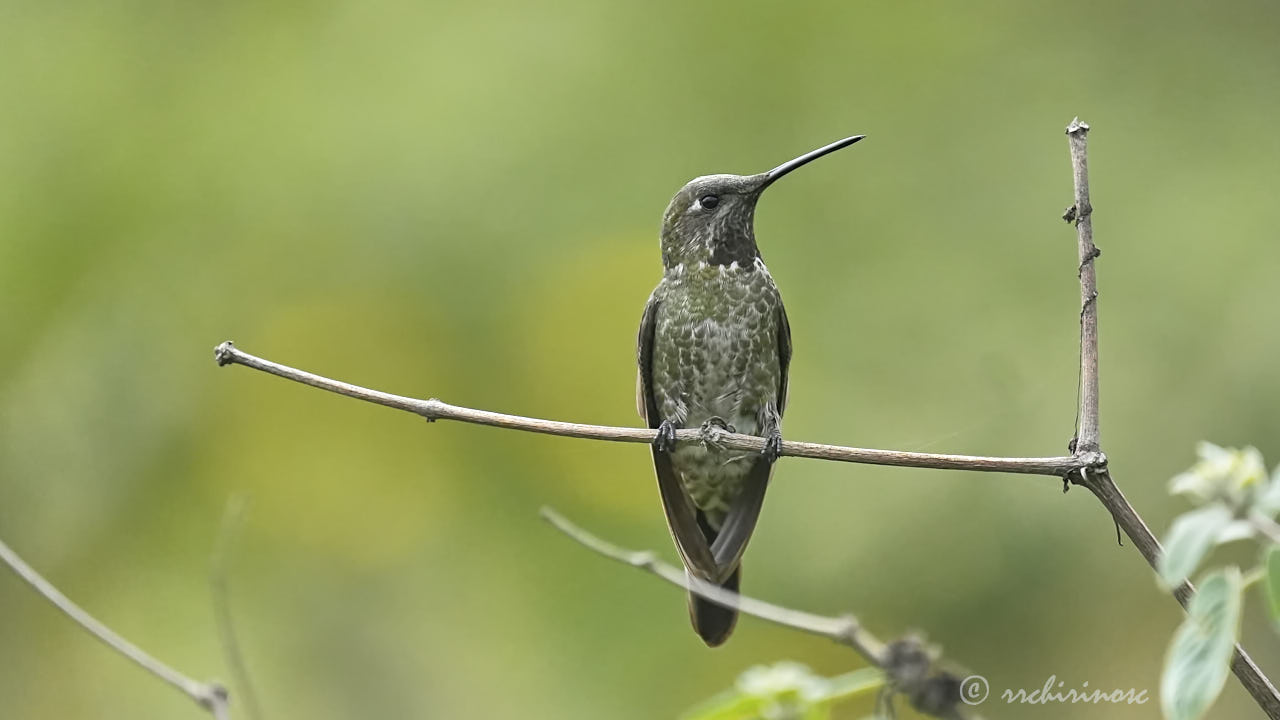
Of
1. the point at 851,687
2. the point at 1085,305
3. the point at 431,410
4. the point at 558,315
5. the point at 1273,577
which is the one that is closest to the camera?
the point at 1273,577

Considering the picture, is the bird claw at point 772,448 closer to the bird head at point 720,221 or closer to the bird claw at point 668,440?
the bird claw at point 668,440

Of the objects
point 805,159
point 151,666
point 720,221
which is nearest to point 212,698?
point 151,666

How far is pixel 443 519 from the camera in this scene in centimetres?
675

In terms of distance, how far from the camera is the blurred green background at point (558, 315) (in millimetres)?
5992

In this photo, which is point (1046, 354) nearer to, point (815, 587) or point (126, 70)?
point (815, 587)

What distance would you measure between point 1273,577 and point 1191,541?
0.09m

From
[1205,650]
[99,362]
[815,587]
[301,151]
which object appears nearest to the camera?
[1205,650]

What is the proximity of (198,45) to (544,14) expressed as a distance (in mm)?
2205

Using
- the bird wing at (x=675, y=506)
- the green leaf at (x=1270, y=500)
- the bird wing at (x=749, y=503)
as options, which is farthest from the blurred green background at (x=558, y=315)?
the green leaf at (x=1270, y=500)

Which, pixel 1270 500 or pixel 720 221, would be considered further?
pixel 720 221

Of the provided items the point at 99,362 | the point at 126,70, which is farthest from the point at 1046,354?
the point at 126,70

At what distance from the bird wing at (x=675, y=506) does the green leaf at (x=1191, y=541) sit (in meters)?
2.81

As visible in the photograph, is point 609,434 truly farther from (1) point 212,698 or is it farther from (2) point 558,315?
(2) point 558,315

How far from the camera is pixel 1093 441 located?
1.79m
